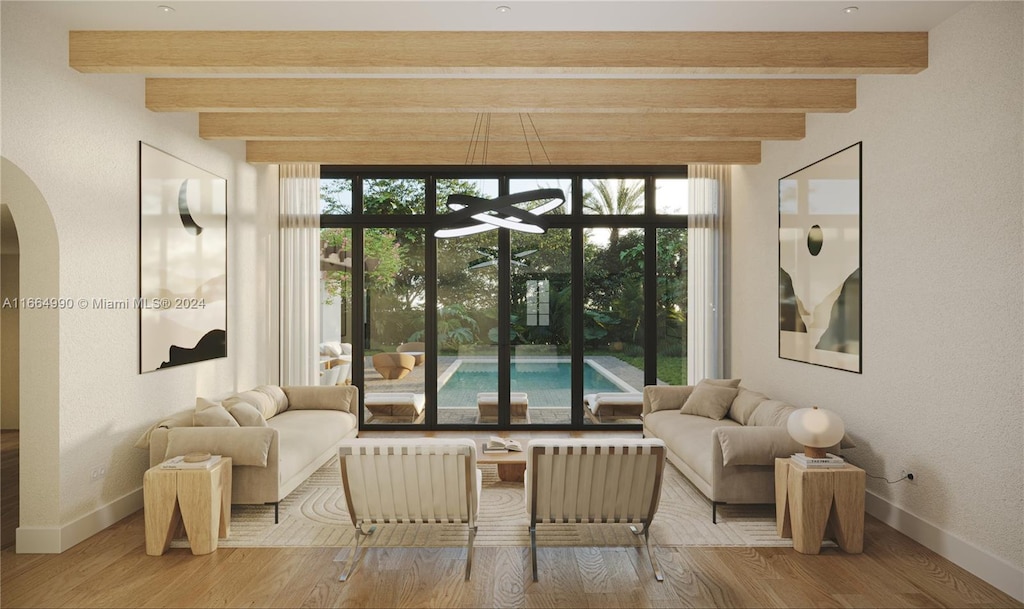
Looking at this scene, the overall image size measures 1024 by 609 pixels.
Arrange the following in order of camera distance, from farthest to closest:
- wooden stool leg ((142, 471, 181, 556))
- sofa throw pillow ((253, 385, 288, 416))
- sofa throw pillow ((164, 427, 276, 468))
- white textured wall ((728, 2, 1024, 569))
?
1. sofa throw pillow ((253, 385, 288, 416))
2. sofa throw pillow ((164, 427, 276, 468))
3. wooden stool leg ((142, 471, 181, 556))
4. white textured wall ((728, 2, 1024, 569))

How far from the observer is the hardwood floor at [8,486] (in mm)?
3891

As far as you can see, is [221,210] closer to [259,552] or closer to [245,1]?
A: [245,1]

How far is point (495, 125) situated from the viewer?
5746 millimetres

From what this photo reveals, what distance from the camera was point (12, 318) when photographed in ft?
23.7

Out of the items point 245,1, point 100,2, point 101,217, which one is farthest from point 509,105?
point 101,217

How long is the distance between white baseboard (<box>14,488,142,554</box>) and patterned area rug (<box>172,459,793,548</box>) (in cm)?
60

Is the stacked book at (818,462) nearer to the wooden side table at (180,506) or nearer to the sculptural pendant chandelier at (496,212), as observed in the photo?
the sculptural pendant chandelier at (496,212)

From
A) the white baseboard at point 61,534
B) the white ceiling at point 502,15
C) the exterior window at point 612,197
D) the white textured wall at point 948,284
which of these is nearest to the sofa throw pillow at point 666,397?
the white textured wall at point 948,284

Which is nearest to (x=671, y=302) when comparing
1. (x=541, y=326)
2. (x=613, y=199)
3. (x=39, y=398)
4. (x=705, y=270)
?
(x=705, y=270)

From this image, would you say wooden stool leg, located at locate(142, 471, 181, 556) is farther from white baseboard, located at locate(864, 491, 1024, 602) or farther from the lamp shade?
white baseboard, located at locate(864, 491, 1024, 602)

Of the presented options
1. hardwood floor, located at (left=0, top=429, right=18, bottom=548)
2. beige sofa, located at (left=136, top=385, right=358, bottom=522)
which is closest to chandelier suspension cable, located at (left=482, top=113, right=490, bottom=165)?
beige sofa, located at (left=136, top=385, right=358, bottom=522)

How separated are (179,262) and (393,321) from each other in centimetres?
258

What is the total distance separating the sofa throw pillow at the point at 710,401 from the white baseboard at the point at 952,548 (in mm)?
1477

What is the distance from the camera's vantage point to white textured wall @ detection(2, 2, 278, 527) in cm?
356
